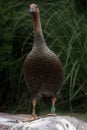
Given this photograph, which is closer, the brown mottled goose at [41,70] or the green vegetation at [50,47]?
the brown mottled goose at [41,70]

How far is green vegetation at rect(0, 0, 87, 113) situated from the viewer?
346 inches

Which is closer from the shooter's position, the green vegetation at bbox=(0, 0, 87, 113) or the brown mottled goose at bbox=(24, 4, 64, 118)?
the brown mottled goose at bbox=(24, 4, 64, 118)

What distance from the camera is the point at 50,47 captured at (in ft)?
28.9

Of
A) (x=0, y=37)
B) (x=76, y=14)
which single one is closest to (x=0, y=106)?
(x=0, y=37)

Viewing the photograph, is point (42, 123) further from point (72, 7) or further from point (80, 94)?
point (72, 7)

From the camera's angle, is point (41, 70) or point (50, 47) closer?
point (41, 70)

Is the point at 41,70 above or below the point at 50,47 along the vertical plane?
below

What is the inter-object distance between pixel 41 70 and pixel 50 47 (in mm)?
3644

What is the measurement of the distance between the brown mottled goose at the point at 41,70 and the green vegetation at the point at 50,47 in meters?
3.20

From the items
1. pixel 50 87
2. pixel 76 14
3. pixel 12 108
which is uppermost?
pixel 76 14

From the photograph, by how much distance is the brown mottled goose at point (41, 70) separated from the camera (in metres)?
5.16

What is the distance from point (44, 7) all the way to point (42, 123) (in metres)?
4.61

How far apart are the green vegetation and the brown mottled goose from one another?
320cm

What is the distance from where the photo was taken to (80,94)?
891 cm
